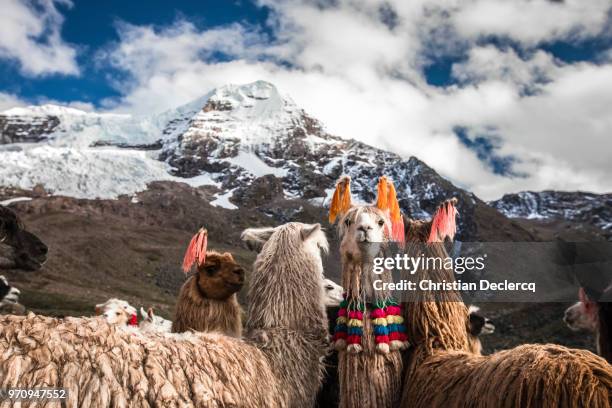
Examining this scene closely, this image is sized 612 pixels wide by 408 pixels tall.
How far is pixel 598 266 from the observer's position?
7203mm

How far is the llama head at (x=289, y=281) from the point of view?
17.9ft

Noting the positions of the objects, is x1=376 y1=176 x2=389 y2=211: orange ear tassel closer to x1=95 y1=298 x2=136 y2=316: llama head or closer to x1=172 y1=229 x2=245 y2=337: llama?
x1=172 y1=229 x2=245 y2=337: llama

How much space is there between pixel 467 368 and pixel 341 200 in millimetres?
2203

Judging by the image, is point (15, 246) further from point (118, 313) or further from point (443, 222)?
point (443, 222)

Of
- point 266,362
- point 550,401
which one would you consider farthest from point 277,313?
point 550,401

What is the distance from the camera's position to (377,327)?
484 centimetres

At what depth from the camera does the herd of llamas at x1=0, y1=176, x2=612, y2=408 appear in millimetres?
3436

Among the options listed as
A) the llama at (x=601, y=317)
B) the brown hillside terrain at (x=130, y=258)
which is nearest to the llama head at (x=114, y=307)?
the brown hillside terrain at (x=130, y=258)

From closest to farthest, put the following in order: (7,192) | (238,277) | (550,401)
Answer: (550,401)
(238,277)
(7,192)

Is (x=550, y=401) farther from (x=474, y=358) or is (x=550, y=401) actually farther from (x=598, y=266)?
(x=598, y=266)

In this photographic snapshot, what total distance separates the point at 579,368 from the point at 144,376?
269 centimetres

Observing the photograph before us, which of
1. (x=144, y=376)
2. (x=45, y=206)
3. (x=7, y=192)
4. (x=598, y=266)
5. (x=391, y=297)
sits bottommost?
(x=144, y=376)

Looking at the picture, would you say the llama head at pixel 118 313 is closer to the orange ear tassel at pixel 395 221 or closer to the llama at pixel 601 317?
the orange ear tassel at pixel 395 221

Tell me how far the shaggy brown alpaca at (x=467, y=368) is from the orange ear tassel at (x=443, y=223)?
0.7 inches
